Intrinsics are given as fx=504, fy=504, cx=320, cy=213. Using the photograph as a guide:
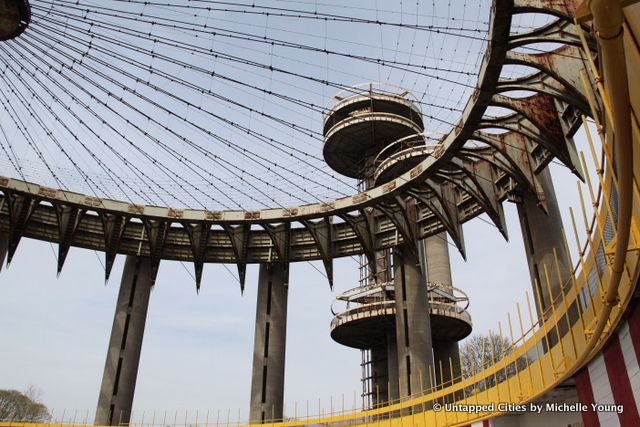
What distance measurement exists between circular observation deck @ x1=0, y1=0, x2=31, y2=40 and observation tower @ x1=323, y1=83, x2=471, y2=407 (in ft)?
Answer: 75.3

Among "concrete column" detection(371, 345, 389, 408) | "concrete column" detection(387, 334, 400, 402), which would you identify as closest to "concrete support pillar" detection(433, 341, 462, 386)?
"concrete column" detection(371, 345, 389, 408)

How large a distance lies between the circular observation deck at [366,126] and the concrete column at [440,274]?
1246cm

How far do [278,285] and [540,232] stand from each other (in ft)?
77.6

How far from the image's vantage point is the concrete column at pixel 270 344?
4277cm

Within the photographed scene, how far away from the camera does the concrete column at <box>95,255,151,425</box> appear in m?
41.3

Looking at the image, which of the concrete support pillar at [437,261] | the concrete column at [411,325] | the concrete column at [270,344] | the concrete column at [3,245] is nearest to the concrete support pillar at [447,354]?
the concrete support pillar at [437,261]

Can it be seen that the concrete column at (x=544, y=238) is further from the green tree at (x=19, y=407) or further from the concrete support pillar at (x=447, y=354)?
the green tree at (x=19, y=407)

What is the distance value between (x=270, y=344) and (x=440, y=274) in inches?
985

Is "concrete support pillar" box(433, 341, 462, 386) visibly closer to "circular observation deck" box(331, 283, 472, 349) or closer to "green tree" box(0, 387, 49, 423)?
"circular observation deck" box(331, 283, 472, 349)

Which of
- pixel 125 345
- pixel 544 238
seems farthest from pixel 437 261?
pixel 125 345

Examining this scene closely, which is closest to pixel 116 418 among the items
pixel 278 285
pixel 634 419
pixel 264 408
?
pixel 264 408

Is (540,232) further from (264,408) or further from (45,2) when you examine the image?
(45,2)

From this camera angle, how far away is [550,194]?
33.6m

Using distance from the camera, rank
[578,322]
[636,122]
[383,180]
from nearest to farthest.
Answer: [636,122]
[578,322]
[383,180]
